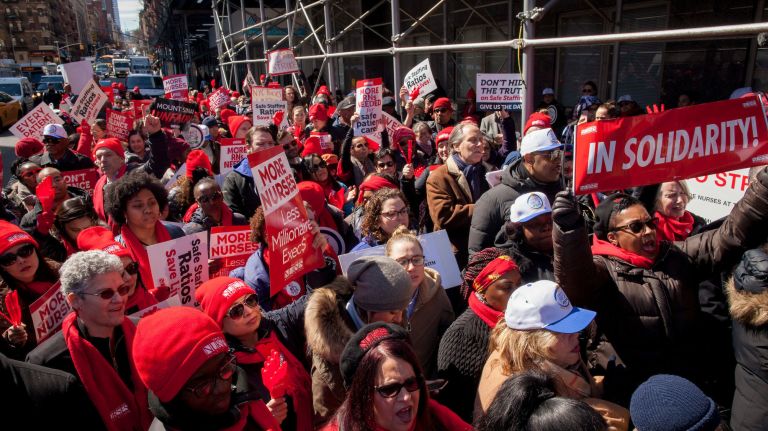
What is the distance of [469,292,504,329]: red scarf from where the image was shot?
8.43 ft

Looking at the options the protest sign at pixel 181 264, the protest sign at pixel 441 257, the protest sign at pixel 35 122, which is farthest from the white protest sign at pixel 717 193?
the protest sign at pixel 35 122

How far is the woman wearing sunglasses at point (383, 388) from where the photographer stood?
6.26 ft

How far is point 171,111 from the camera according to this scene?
900 cm

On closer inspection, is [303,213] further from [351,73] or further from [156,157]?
[351,73]

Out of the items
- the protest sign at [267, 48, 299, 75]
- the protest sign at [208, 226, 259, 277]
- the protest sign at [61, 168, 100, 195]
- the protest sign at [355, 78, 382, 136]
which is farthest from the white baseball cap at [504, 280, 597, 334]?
the protest sign at [267, 48, 299, 75]

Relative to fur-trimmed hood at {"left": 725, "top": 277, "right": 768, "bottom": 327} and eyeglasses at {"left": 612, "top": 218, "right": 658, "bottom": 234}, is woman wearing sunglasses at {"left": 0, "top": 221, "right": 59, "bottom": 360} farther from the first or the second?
fur-trimmed hood at {"left": 725, "top": 277, "right": 768, "bottom": 327}

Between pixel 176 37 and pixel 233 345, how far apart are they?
47572mm

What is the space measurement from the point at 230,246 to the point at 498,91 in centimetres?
379

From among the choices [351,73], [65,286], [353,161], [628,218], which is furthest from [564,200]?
[351,73]

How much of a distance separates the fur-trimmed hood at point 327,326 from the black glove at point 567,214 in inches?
39.2

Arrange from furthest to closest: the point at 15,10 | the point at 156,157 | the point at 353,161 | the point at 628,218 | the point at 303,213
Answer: the point at 15,10 → the point at 156,157 → the point at 353,161 → the point at 303,213 → the point at 628,218

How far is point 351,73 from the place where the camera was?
1905cm

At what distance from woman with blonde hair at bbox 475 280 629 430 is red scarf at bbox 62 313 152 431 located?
1432 mm

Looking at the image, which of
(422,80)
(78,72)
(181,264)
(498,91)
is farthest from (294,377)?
(78,72)
